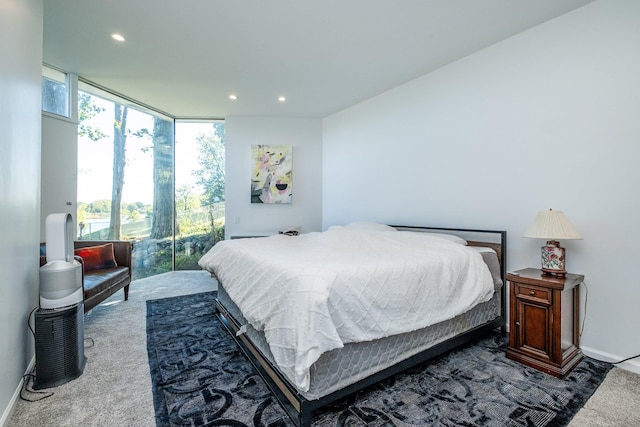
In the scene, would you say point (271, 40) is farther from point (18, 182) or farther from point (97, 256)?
point (97, 256)

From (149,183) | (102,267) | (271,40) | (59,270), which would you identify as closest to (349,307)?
(59,270)

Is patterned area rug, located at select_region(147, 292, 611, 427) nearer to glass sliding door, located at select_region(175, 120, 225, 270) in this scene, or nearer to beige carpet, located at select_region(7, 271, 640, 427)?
beige carpet, located at select_region(7, 271, 640, 427)

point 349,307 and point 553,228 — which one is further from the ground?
point 553,228

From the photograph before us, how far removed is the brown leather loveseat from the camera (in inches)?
112

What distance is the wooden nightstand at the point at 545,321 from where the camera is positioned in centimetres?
209

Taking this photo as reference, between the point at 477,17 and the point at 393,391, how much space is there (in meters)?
3.00

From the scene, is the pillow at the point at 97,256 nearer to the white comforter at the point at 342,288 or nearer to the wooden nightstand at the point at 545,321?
the white comforter at the point at 342,288

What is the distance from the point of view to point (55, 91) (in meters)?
3.46

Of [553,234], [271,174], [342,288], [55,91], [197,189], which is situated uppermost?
[55,91]

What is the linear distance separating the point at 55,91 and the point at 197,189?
2.32 m

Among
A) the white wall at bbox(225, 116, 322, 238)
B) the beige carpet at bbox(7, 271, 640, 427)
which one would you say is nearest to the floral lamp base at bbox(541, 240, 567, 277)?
the beige carpet at bbox(7, 271, 640, 427)

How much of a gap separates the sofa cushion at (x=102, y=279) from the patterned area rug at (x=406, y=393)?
32.6 inches

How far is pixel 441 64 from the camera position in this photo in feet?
10.9

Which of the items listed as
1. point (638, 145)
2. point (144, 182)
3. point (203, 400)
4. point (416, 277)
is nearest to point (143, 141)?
point (144, 182)
